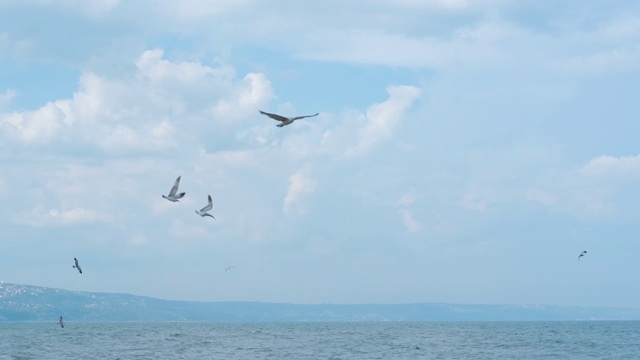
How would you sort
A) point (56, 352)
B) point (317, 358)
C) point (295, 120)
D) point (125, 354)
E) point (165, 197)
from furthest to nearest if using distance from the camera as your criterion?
point (56, 352) < point (125, 354) < point (317, 358) < point (165, 197) < point (295, 120)

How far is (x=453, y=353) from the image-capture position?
75.5m

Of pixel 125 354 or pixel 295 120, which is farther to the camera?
pixel 125 354

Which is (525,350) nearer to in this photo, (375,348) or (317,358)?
(375,348)

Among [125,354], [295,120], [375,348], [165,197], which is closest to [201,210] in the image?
[165,197]

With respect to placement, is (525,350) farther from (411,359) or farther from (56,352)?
(56,352)

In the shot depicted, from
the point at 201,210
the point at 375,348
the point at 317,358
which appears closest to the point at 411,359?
the point at 317,358

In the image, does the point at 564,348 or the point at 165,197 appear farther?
the point at 564,348

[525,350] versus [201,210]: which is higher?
[201,210]

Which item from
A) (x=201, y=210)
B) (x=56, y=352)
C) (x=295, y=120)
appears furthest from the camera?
(x=56, y=352)

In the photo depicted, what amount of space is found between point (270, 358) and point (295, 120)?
130ft

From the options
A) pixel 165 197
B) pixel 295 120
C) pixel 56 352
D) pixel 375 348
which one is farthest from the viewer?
pixel 375 348

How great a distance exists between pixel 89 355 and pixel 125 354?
294 cm

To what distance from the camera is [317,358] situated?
218 feet

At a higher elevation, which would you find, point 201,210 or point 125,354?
point 201,210
